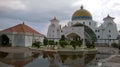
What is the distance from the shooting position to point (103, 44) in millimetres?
52562

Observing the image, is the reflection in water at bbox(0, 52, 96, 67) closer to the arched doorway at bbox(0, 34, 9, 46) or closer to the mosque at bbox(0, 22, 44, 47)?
the mosque at bbox(0, 22, 44, 47)

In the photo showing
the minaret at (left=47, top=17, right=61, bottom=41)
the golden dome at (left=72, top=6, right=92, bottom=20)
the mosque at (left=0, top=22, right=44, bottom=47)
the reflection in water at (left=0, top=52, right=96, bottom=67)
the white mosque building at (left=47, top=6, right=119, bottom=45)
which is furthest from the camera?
the minaret at (left=47, top=17, right=61, bottom=41)

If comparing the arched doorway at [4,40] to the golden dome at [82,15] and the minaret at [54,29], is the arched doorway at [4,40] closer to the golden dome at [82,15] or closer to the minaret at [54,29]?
the minaret at [54,29]

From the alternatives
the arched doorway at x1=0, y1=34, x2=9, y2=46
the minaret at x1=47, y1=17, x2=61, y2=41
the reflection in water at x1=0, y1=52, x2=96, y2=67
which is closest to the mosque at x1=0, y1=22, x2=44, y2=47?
the arched doorway at x1=0, y1=34, x2=9, y2=46

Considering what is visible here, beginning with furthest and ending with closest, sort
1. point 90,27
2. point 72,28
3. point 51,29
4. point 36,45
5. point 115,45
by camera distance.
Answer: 1. point 51,29
2. point 90,27
3. point 72,28
4. point 115,45
5. point 36,45

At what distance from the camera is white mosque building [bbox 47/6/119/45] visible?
52.4 m

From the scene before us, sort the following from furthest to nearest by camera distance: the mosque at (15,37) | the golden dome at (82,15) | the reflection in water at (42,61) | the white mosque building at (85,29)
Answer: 1. the golden dome at (82,15)
2. the white mosque building at (85,29)
3. the mosque at (15,37)
4. the reflection in water at (42,61)

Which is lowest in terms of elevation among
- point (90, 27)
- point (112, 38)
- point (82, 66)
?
point (82, 66)

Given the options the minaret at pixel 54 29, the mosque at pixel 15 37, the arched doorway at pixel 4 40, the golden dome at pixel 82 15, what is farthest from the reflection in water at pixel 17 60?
the golden dome at pixel 82 15

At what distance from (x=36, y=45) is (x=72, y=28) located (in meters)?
19.3

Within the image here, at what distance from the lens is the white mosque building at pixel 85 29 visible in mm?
52438

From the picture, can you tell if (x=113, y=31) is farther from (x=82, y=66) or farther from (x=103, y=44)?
(x=82, y=66)

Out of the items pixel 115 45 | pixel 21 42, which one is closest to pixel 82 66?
pixel 21 42

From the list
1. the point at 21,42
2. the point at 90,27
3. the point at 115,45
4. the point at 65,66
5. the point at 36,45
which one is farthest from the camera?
the point at 90,27
